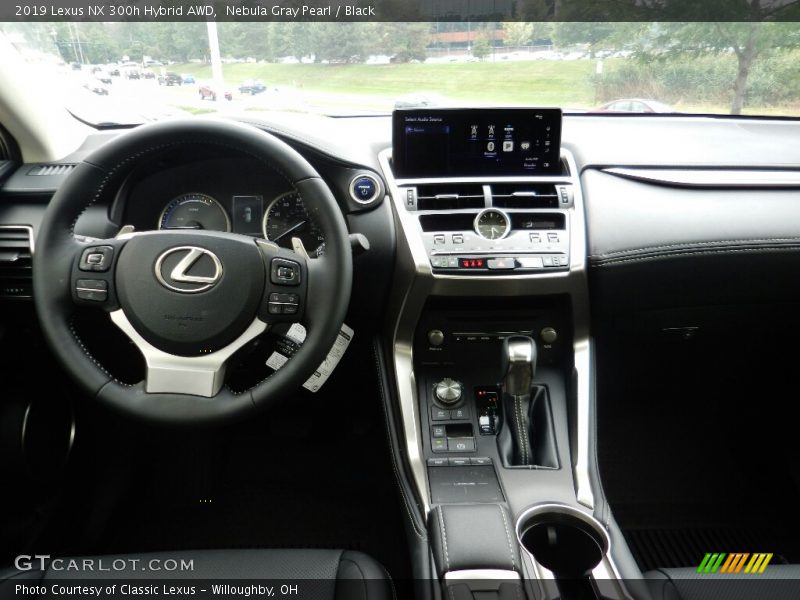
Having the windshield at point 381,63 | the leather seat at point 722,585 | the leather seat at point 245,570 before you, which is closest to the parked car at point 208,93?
the windshield at point 381,63

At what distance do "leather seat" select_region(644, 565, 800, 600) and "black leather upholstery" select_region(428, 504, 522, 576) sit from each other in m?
0.29

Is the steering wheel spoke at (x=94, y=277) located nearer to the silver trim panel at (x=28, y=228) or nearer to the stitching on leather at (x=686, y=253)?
the silver trim panel at (x=28, y=228)

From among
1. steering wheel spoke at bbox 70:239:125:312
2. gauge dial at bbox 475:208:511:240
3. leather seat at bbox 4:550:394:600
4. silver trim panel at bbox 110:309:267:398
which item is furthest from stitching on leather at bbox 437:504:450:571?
steering wheel spoke at bbox 70:239:125:312

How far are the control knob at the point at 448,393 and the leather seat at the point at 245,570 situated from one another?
18.8 inches

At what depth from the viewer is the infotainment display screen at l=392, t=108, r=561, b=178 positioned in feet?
5.14

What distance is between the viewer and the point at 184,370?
1.16 metres

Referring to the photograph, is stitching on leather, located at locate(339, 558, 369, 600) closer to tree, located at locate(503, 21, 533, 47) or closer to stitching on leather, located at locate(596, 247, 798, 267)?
stitching on leather, located at locate(596, 247, 798, 267)

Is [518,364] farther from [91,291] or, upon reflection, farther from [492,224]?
[91,291]

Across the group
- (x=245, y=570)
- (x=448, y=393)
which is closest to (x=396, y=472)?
(x=448, y=393)

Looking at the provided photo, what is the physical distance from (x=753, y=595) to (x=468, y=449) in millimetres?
655

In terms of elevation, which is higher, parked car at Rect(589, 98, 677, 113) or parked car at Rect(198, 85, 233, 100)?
parked car at Rect(198, 85, 233, 100)

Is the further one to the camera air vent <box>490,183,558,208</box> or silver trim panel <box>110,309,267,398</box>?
air vent <box>490,183,558,208</box>

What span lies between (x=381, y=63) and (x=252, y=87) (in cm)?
37

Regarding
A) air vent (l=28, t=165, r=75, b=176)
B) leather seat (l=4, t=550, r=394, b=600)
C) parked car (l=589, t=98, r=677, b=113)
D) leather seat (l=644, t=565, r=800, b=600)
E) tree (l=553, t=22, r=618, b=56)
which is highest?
tree (l=553, t=22, r=618, b=56)
